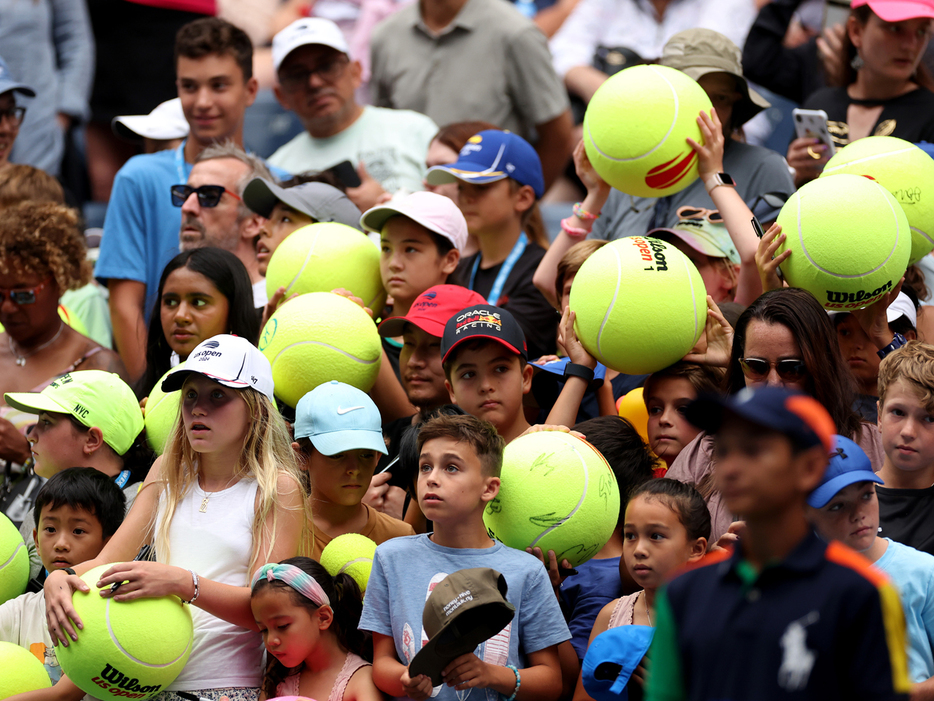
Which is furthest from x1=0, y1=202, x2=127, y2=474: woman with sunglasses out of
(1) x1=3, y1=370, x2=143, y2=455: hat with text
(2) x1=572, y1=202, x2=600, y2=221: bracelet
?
(2) x1=572, y1=202, x2=600, y2=221: bracelet

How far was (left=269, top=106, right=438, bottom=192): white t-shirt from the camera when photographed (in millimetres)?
7461

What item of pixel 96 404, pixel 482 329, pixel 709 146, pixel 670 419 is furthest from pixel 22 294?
pixel 709 146

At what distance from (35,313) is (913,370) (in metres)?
4.50

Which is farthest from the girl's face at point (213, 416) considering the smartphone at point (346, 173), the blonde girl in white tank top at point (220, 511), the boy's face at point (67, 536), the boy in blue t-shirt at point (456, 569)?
the smartphone at point (346, 173)

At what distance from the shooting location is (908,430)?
4090mm

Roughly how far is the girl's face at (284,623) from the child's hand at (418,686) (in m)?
0.55

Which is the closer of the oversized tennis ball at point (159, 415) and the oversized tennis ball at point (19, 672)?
the oversized tennis ball at point (19, 672)

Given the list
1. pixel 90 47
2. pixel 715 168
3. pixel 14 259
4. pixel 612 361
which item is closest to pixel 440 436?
pixel 612 361

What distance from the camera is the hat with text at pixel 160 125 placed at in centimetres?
779

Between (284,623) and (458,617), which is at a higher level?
(458,617)

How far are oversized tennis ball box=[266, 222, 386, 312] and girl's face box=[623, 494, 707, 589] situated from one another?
241 centimetres

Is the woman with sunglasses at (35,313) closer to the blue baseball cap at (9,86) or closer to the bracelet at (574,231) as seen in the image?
the blue baseball cap at (9,86)

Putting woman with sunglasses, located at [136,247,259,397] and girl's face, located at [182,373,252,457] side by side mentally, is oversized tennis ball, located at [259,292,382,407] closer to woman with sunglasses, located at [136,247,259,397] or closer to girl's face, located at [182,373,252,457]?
woman with sunglasses, located at [136,247,259,397]

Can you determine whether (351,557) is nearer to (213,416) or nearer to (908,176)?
(213,416)
